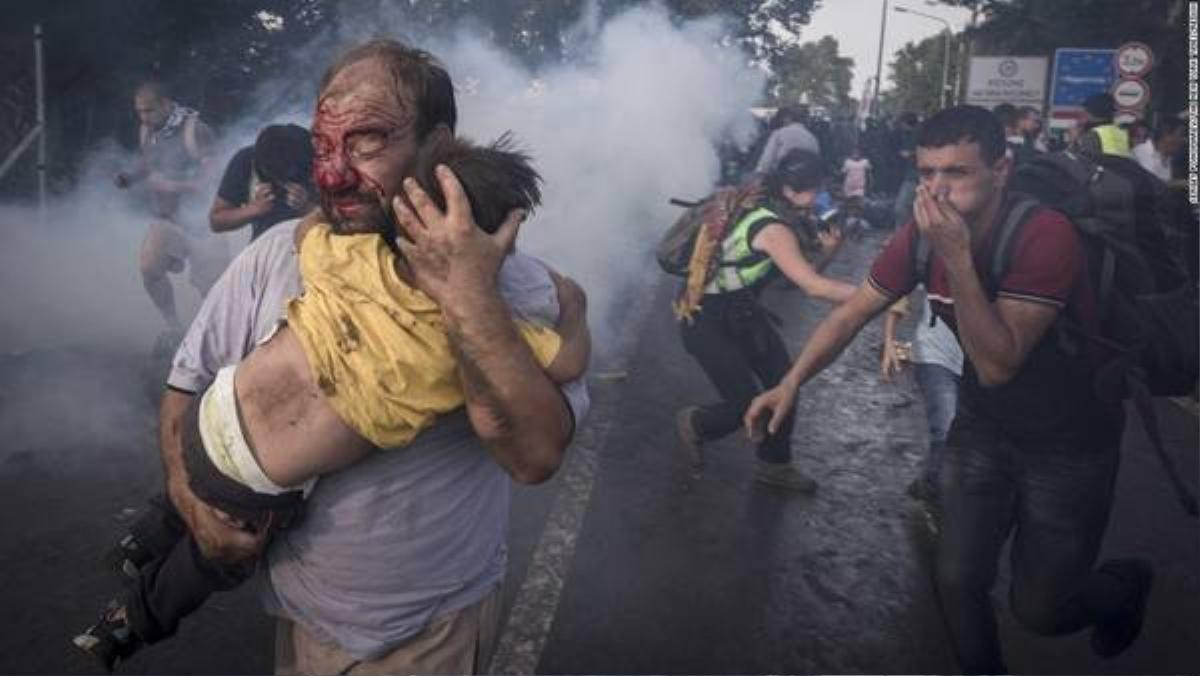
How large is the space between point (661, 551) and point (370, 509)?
2.51 meters

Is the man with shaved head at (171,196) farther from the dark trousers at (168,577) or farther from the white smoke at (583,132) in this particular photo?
the dark trousers at (168,577)

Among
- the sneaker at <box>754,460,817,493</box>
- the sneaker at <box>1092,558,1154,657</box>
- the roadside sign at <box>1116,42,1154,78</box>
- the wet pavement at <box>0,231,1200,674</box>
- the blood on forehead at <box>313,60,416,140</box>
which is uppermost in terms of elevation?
the roadside sign at <box>1116,42,1154,78</box>

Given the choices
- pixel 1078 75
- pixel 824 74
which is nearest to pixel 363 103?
pixel 1078 75

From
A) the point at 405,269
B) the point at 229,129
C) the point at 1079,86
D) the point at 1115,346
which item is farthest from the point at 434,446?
the point at 1079,86

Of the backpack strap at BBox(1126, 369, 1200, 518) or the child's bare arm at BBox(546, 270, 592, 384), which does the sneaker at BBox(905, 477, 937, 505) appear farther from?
the child's bare arm at BBox(546, 270, 592, 384)

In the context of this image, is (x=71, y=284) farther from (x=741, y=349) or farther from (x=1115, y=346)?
(x=1115, y=346)

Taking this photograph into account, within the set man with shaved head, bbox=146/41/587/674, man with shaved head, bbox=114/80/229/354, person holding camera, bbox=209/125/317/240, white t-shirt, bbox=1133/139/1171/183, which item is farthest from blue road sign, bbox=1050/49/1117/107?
man with shaved head, bbox=146/41/587/674

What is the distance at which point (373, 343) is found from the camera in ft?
5.09

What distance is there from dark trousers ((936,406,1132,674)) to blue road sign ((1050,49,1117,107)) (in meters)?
14.6

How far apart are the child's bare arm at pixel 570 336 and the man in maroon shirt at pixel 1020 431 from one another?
4.49 ft

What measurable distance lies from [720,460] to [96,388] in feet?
12.7

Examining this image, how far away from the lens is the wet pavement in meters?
3.37

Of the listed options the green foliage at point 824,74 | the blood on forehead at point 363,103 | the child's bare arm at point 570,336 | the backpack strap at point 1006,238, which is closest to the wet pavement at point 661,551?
the backpack strap at point 1006,238

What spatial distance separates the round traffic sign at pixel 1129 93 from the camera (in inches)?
483
